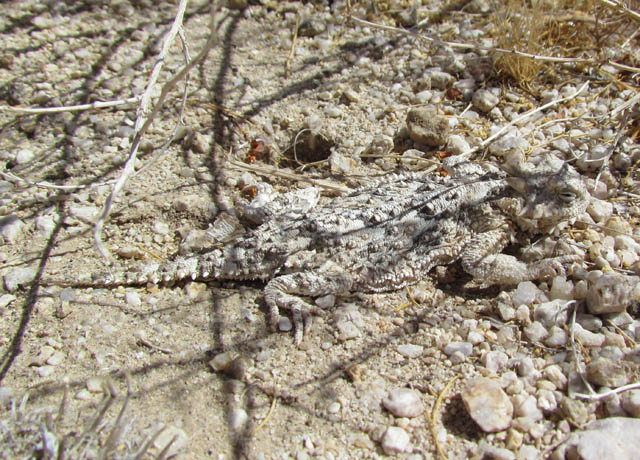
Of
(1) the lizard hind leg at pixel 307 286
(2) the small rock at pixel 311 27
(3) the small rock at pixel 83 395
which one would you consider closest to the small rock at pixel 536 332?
(1) the lizard hind leg at pixel 307 286

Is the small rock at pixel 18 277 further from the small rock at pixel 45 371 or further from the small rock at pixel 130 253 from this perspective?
the small rock at pixel 45 371

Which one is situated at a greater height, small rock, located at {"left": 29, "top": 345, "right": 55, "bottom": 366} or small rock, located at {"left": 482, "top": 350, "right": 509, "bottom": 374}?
small rock, located at {"left": 482, "top": 350, "right": 509, "bottom": 374}

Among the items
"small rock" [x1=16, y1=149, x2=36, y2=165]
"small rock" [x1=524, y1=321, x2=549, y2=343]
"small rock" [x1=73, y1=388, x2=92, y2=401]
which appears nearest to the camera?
"small rock" [x1=73, y1=388, x2=92, y2=401]

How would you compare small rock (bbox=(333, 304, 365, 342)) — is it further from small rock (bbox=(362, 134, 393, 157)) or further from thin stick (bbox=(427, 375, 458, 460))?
small rock (bbox=(362, 134, 393, 157))

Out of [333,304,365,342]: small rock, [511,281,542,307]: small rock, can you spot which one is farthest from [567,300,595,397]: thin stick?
[333,304,365,342]: small rock

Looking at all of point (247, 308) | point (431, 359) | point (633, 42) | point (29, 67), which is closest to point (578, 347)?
point (431, 359)

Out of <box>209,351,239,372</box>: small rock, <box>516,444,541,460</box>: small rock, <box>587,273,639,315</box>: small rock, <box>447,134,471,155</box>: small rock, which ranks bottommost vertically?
<box>209,351,239,372</box>: small rock

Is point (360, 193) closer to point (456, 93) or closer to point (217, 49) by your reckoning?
point (456, 93)
